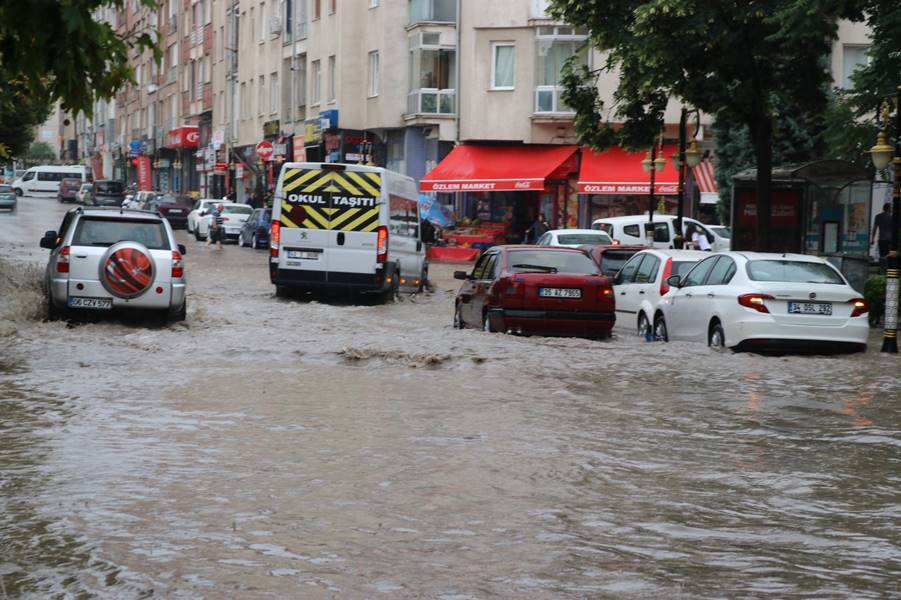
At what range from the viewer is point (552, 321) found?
1958 centimetres

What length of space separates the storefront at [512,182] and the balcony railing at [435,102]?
154 cm

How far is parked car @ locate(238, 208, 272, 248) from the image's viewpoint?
171 ft

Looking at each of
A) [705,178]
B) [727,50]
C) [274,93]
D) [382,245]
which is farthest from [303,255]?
[274,93]

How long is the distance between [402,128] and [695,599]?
49559mm

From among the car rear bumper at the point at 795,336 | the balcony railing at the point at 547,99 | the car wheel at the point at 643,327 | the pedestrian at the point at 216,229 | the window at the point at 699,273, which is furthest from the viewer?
the pedestrian at the point at 216,229

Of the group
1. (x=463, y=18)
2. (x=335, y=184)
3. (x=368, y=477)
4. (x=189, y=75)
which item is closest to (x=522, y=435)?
(x=368, y=477)

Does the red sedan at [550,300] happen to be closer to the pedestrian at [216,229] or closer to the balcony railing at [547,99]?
the balcony railing at [547,99]

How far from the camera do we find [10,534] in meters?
7.73

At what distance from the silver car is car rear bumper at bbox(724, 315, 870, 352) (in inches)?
294

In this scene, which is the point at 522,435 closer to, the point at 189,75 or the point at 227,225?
the point at 227,225

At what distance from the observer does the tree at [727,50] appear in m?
26.3

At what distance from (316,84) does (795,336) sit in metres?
48.5

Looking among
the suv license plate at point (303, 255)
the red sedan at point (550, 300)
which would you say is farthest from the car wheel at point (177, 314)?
the suv license plate at point (303, 255)

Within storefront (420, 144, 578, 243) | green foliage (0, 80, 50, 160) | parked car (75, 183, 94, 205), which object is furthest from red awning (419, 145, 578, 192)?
parked car (75, 183, 94, 205)
